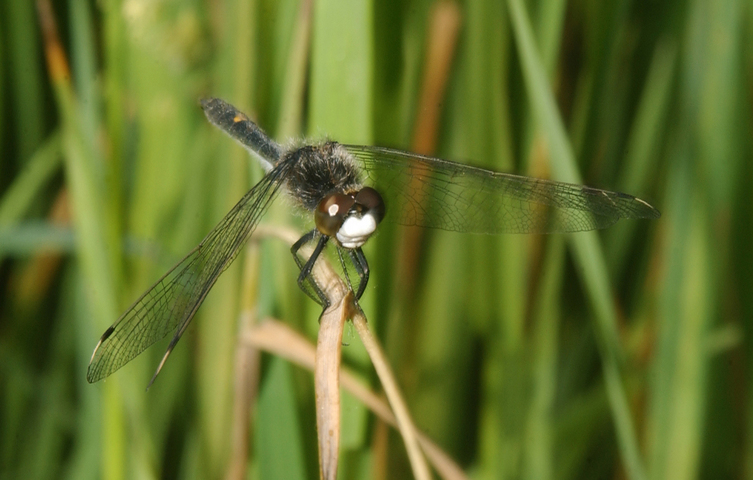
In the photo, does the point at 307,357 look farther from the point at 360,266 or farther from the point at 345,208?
the point at 345,208

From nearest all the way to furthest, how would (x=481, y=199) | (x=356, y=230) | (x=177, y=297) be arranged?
1. (x=177, y=297)
2. (x=356, y=230)
3. (x=481, y=199)

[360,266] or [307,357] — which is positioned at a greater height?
[360,266]

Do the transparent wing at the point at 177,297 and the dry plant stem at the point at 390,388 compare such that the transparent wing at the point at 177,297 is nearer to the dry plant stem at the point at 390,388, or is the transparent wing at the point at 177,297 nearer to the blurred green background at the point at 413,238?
the blurred green background at the point at 413,238

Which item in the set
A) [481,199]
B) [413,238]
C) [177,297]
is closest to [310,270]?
[177,297]

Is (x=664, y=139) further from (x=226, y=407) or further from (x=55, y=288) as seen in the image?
(x=55, y=288)

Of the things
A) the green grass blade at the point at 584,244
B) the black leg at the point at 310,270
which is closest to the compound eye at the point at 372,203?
the black leg at the point at 310,270

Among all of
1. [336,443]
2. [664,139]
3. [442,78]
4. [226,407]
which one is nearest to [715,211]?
[664,139]
